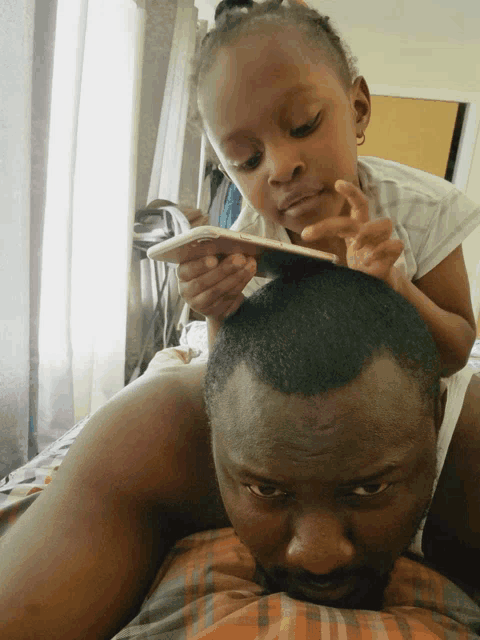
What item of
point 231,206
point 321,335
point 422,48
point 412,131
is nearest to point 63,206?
point 321,335

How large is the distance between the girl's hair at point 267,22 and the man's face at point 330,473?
0.64 m

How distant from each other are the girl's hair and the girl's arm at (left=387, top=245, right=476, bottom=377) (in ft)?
1.34

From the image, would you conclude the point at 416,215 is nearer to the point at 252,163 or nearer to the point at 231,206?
the point at 252,163

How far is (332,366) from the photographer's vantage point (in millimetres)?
490

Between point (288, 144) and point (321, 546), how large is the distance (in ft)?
1.93

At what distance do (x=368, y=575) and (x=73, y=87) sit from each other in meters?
1.38

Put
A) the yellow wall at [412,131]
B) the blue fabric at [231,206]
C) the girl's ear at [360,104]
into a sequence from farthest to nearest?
the yellow wall at [412,131] < the blue fabric at [231,206] < the girl's ear at [360,104]

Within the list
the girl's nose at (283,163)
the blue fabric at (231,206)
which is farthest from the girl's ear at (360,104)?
the blue fabric at (231,206)

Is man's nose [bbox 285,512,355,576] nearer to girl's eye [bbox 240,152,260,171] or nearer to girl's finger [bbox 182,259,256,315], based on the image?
girl's finger [bbox 182,259,256,315]

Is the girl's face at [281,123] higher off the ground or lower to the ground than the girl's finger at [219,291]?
higher

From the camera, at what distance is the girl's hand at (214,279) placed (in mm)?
620

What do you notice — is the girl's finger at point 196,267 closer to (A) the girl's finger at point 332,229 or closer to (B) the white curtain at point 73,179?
(A) the girl's finger at point 332,229

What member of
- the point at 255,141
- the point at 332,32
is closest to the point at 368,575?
the point at 255,141

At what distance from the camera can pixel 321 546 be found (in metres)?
0.50
